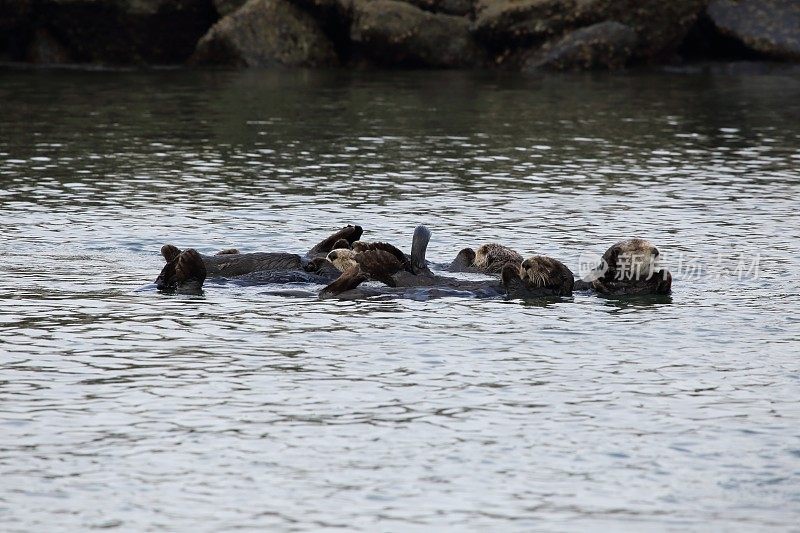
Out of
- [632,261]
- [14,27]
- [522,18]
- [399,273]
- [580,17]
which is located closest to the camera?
[632,261]

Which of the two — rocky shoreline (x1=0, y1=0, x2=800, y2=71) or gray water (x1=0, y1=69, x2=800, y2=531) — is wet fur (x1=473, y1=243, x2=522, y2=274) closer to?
gray water (x1=0, y1=69, x2=800, y2=531)

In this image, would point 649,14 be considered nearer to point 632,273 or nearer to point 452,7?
point 452,7

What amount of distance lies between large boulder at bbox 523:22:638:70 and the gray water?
38.1 feet

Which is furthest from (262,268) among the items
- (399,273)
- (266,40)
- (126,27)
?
(126,27)

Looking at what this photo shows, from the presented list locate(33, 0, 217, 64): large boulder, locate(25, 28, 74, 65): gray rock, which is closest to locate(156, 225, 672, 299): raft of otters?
locate(33, 0, 217, 64): large boulder

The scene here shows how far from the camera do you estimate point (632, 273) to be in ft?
33.4

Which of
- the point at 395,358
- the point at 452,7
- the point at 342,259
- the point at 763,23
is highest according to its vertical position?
the point at 452,7

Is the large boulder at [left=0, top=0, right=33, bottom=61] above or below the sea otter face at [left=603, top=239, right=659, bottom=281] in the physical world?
above

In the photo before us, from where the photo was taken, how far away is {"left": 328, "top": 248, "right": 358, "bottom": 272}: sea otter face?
10375 mm

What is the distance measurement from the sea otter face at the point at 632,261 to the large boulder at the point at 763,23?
20.8 meters

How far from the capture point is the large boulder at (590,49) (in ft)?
97.0

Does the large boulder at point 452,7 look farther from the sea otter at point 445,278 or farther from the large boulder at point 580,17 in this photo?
the sea otter at point 445,278

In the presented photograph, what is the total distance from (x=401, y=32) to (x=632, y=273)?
66.3ft

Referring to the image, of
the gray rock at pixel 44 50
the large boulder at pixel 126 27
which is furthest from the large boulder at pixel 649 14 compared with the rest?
the gray rock at pixel 44 50
